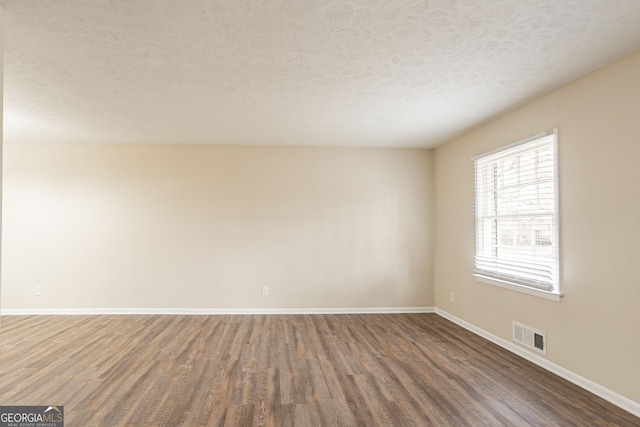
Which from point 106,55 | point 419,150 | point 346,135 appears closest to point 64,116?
point 106,55

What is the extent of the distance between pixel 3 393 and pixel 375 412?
2854mm

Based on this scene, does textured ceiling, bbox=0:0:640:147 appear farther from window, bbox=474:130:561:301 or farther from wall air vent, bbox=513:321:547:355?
wall air vent, bbox=513:321:547:355

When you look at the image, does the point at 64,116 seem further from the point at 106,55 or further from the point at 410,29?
the point at 410,29

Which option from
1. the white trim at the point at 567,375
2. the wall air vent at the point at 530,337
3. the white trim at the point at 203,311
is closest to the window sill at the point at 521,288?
the wall air vent at the point at 530,337

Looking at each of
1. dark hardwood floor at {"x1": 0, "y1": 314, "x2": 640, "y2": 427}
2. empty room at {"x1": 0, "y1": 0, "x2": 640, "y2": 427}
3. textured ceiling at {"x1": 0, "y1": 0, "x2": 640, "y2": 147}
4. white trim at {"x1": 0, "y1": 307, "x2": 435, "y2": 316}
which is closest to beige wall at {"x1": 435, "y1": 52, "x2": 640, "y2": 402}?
empty room at {"x1": 0, "y1": 0, "x2": 640, "y2": 427}

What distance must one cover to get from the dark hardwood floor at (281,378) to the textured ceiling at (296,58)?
258 cm

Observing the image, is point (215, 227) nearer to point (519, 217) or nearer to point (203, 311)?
point (203, 311)

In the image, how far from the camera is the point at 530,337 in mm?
3461

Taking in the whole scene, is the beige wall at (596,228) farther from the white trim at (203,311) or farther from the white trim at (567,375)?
the white trim at (203,311)

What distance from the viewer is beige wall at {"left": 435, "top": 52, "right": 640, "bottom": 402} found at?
252 cm

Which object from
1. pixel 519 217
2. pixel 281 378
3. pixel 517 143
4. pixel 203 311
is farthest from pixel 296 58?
pixel 203 311

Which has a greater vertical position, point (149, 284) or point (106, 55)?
point (106, 55)

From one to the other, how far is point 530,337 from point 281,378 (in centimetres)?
247

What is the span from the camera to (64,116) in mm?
4055
